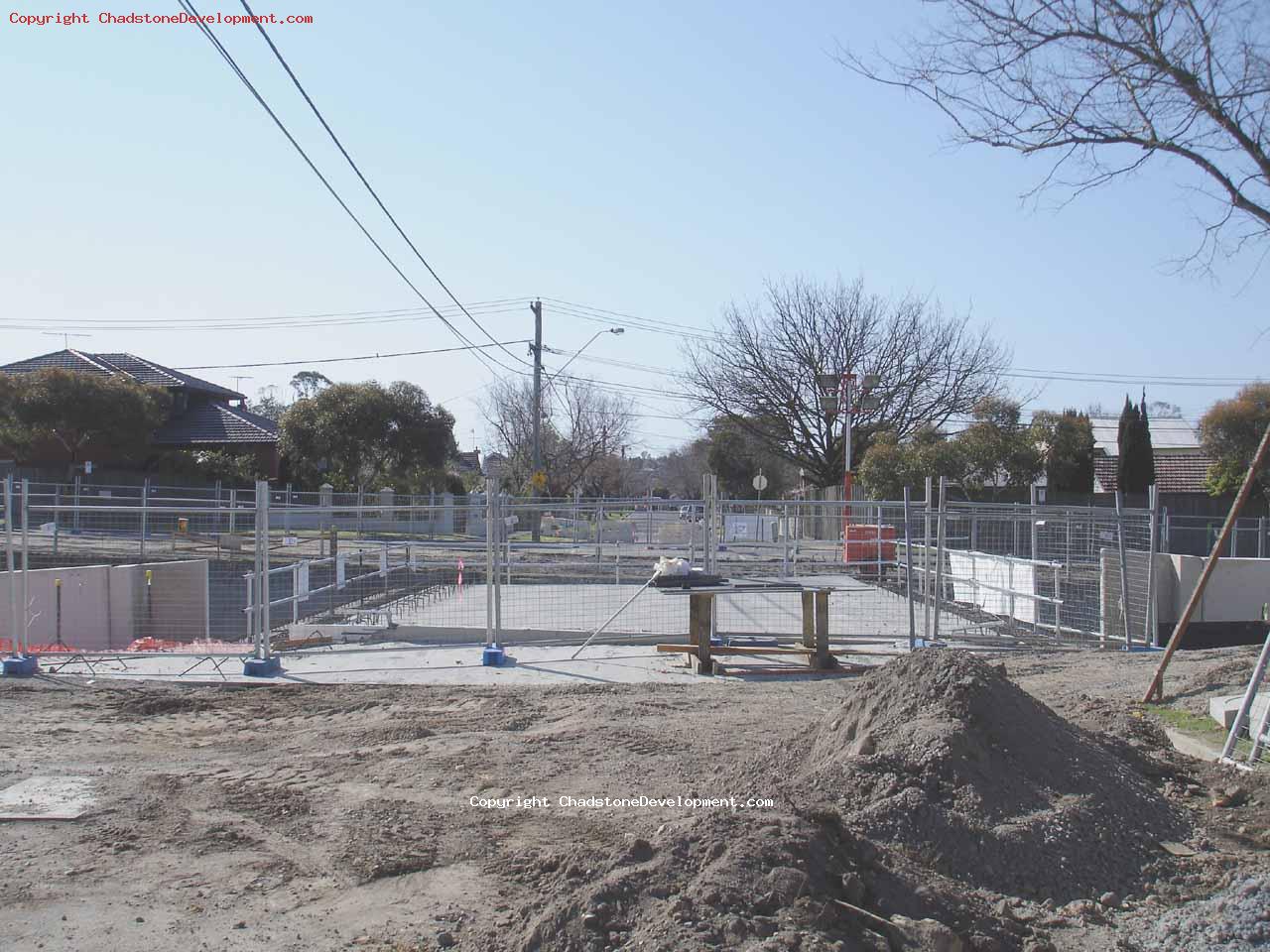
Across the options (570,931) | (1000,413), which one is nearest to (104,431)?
(1000,413)

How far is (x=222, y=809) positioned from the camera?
6.12 meters

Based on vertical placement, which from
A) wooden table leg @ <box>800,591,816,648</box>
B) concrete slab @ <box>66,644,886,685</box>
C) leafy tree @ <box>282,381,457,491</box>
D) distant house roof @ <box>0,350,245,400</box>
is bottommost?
concrete slab @ <box>66,644,886,685</box>

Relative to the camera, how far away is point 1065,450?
117 ft

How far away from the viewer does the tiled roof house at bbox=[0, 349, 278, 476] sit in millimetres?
43062

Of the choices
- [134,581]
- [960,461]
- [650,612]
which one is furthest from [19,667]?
[960,461]

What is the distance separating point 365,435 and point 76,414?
34.4 feet

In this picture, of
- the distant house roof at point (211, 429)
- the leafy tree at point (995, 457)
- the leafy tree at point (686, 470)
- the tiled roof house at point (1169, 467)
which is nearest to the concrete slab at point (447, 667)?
the leafy tree at point (995, 457)

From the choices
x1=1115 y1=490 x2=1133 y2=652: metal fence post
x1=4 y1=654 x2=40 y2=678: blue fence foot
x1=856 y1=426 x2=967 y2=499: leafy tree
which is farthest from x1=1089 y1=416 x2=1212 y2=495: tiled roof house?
x1=4 y1=654 x2=40 y2=678: blue fence foot

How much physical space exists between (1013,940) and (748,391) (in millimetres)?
33719

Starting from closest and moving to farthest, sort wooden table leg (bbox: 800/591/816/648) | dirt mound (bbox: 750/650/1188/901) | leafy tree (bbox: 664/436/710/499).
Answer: dirt mound (bbox: 750/650/1188/901) → wooden table leg (bbox: 800/591/816/648) → leafy tree (bbox: 664/436/710/499)

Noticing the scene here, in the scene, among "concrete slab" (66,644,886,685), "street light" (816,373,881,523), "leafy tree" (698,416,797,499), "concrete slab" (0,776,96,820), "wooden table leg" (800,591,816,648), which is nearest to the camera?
"concrete slab" (0,776,96,820)

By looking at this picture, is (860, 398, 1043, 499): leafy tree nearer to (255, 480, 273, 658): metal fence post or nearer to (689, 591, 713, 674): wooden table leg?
(689, 591, 713, 674): wooden table leg

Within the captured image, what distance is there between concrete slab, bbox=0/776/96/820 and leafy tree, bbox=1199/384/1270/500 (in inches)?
1425

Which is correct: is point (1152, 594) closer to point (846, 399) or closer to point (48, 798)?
point (48, 798)
